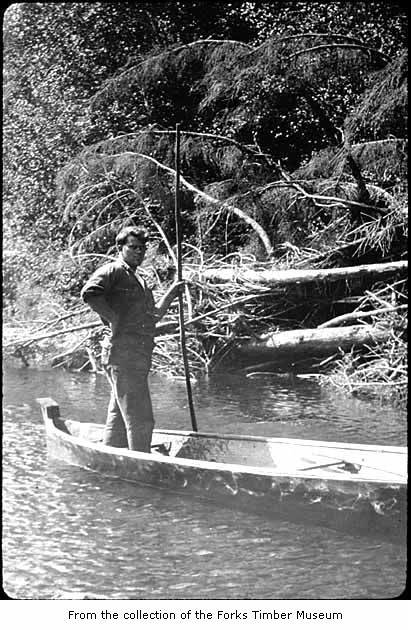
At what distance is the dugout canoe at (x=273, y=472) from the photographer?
499cm

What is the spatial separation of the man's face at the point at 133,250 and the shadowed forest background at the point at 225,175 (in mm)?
3336

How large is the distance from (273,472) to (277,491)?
0.14 metres

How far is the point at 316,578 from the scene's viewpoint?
463 cm


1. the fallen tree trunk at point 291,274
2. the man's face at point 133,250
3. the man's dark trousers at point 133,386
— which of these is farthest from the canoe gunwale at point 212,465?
the fallen tree trunk at point 291,274

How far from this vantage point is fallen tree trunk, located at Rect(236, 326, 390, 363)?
10523 mm

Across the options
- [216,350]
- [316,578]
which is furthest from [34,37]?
[316,578]

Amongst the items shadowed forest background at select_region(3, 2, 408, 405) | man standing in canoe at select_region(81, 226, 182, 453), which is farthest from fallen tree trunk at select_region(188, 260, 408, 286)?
man standing in canoe at select_region(81, 226, 182, 453)

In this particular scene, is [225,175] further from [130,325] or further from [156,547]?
[156,547]

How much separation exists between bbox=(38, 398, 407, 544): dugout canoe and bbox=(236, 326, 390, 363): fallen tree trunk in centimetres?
420

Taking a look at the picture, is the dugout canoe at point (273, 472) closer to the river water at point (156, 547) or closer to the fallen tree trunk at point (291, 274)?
the river water at point (156, 547)

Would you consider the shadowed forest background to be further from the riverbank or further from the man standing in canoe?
the man standing in canoe

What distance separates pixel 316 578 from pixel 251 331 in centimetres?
715

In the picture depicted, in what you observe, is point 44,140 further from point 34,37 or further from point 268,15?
point 268,15

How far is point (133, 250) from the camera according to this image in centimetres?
598
